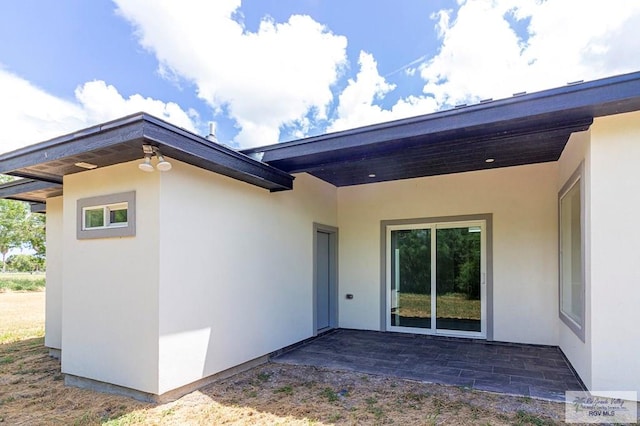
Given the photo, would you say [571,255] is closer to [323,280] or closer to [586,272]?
[586,272]

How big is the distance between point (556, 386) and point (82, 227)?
19.7ft

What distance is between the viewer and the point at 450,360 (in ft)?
16.7

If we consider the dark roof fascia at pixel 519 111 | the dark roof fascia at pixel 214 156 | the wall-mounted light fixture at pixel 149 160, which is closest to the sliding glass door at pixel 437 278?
the dark roof fascia at pixel 214 156

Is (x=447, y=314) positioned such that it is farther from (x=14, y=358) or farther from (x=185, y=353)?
(x=14, y=358)

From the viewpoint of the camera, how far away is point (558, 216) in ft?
18.8

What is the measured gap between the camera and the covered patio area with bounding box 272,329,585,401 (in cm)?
410

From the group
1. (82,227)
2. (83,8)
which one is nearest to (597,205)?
(82,227)

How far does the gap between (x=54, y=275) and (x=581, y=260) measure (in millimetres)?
7678

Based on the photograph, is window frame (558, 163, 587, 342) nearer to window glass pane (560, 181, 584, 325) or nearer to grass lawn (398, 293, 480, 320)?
window glass pane (560, 181, 584, 325)

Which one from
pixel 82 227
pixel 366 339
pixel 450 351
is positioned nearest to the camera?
pixel 82 227

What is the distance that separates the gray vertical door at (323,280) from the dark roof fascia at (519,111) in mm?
3025

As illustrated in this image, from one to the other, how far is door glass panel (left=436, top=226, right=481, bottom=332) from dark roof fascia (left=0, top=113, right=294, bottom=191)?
13.1 feet

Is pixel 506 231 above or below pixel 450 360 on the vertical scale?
above

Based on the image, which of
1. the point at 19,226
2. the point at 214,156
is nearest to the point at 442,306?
the point at 214,156
